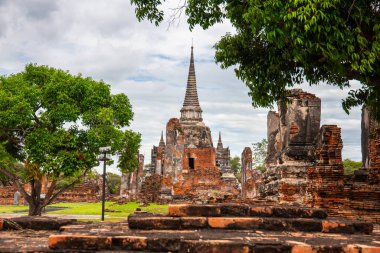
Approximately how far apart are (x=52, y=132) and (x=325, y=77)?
9.57m

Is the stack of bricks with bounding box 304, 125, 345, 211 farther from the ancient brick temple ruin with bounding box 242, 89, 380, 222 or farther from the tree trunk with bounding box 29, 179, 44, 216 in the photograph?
the tree trunk with bounding box 29, 179, 44, 216

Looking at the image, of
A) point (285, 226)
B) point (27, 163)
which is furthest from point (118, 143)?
point (285, 226)

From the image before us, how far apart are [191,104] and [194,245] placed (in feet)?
136

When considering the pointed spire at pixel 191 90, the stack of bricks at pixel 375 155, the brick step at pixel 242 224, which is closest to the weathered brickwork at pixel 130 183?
the pointed spire at pixel 191 90

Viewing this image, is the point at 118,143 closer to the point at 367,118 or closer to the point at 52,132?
the point at 52,132

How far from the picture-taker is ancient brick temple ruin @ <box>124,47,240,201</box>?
25953mm

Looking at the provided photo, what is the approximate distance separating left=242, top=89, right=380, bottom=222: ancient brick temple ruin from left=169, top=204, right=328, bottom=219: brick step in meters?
3.69

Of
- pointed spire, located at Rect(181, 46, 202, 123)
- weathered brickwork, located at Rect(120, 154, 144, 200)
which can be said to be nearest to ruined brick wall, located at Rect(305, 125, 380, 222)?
weathered brickwork, located at Rect(120, 154, 144, 200)

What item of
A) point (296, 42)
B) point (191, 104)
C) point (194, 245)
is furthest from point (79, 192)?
point (194, 245)

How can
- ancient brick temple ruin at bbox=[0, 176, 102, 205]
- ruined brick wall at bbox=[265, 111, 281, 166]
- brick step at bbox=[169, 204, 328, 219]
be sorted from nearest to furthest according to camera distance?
brick step at bbox=[169, 204, 328, 219] < ruined brick wall at bbox=[265, 111, 281, 166] < ancient brick temple ruin at bbox=[0, 176, 102, 205]

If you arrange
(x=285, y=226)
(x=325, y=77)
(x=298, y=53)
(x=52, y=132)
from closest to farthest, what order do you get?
1. (x=285, y=226)
2. (x=298, y=53)
3. (x=325, y=77)
4. (x=52, y=132)

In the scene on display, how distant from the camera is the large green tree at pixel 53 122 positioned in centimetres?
1306

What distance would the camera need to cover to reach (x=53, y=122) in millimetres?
13641

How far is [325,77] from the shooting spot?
25.5 feet
